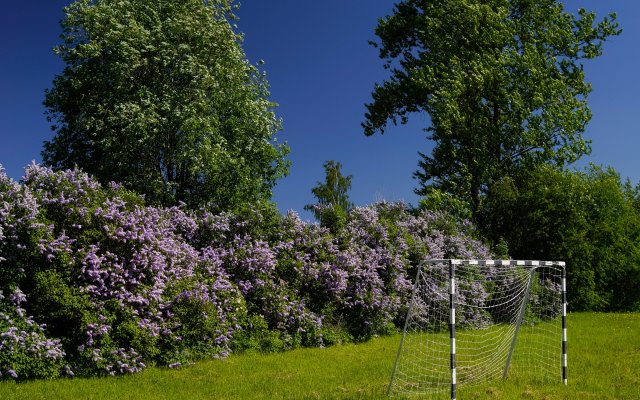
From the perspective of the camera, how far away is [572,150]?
97.8 feet

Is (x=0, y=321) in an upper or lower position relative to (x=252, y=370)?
upper

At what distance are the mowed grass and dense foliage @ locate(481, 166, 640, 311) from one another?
38.6ft

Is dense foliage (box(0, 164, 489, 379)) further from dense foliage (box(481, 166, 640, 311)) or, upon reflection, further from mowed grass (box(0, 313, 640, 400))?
dense foliage (box(481, 166, 640, 311))

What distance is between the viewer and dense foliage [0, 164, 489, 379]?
12055 millimetres

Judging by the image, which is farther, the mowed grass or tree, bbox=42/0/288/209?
tree, bbox=42/0/288/209

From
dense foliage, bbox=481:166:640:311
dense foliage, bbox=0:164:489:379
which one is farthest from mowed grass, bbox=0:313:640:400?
dense foliage, bbox=481:166:640:311

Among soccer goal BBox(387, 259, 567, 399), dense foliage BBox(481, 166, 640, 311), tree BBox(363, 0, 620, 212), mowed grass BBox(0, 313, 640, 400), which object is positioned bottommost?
mowed grass BBox(0, 313, 640, 400)

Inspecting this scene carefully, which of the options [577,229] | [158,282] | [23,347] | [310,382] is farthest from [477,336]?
[23,347]

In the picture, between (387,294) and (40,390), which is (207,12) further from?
(40,390)

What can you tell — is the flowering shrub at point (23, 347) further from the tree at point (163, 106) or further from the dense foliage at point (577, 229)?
the dense foliage at point (577, 229)

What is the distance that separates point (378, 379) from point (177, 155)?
469 inches

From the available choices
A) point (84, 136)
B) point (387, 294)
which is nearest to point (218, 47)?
point (84, 136)

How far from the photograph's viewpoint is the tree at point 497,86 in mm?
28812

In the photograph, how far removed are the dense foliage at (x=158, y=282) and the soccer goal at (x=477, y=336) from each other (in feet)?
5.11
